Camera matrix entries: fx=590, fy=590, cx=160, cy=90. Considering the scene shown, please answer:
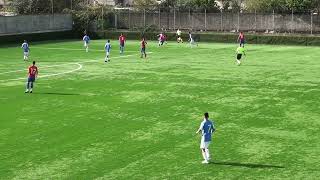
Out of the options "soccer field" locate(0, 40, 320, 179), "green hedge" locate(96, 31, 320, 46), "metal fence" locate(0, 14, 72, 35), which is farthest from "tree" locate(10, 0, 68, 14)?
"soccer field" locate(0, 40, 320, 179)

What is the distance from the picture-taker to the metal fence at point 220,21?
7000 centimetres

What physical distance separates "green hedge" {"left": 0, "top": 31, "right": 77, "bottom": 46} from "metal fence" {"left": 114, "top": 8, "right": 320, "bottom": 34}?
7.57 meters

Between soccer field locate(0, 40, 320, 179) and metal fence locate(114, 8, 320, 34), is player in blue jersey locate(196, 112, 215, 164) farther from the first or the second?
metal fence locate(114, 8, 320, 34)

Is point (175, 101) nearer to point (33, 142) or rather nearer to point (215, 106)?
point (215, 106)

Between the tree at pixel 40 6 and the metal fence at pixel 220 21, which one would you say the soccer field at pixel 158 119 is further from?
the tree at pixel 40 6

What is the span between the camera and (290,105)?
2838 cm

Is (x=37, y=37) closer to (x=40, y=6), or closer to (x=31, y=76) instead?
(x=40, y=6)

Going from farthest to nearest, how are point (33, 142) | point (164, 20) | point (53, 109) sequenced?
point (164, 20) → point (53, 109) → point (33, 142)

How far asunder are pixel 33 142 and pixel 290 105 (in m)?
12.8

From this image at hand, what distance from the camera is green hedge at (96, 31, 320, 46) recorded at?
62.8 m

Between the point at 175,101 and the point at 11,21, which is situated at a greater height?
the point at 11,21

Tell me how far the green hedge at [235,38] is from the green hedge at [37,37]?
12.7ft

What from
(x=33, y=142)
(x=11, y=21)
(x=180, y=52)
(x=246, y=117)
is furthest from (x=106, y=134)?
(x=11, y=21)

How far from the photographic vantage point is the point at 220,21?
73.9m
